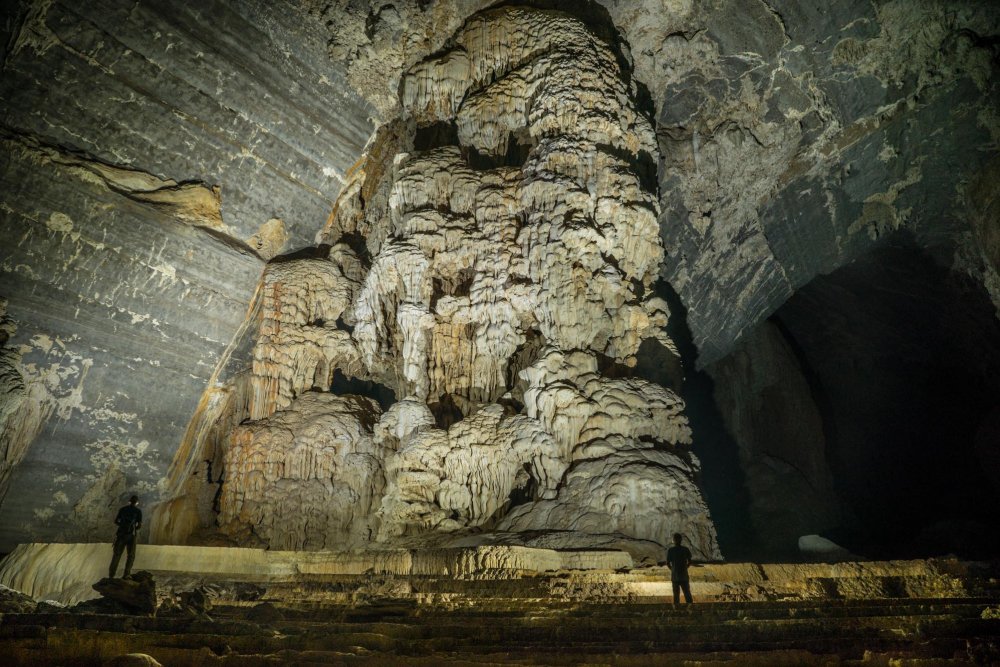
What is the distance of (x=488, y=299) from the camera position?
33.8 feet

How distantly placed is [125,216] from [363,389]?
5230 mm

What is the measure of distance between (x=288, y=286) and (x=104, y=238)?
2989 mm

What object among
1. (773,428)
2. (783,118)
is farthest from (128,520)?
(773,428)

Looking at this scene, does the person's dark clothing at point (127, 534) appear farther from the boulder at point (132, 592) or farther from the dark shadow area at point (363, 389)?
the dark shadow area at point (363, 389)

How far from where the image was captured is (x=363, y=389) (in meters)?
13.3

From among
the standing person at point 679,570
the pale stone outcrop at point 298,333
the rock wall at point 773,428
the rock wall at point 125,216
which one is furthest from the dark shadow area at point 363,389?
the standing person at point 679,570

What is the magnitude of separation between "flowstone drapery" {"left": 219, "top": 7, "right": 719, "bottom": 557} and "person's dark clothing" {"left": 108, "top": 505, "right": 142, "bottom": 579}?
10.9 feet

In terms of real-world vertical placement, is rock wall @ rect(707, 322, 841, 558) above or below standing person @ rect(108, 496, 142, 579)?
above

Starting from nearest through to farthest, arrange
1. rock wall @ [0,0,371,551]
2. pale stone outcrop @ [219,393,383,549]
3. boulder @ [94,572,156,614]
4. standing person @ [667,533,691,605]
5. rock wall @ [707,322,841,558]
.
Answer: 1. boulder @ [94,572,156,614]
2. standing person @ [667,533,691,605]
3. rock wall @ [0,0,371,551]
4. pale stone outcrop @ [219,393,383,549]
5. rock wall @ [707,322,841,558]

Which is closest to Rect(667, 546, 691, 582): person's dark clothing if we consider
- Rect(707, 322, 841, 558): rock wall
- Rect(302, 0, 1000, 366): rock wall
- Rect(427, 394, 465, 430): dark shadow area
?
Rect(427, 394, 465, 430): dark shadow area

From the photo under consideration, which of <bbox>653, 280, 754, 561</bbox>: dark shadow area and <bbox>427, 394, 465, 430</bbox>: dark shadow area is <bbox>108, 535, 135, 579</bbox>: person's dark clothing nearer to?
<bbox>427, 394, 465, 430</bbox>: dark shadow area

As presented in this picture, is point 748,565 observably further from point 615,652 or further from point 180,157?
point 180,157

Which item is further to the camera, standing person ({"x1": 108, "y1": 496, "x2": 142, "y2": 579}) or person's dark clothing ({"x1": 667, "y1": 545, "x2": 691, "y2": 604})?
standing person ({"x1": 108, "y1": 496, "x2": 142, "y2": 579})

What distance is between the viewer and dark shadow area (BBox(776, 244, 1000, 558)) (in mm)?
12453
